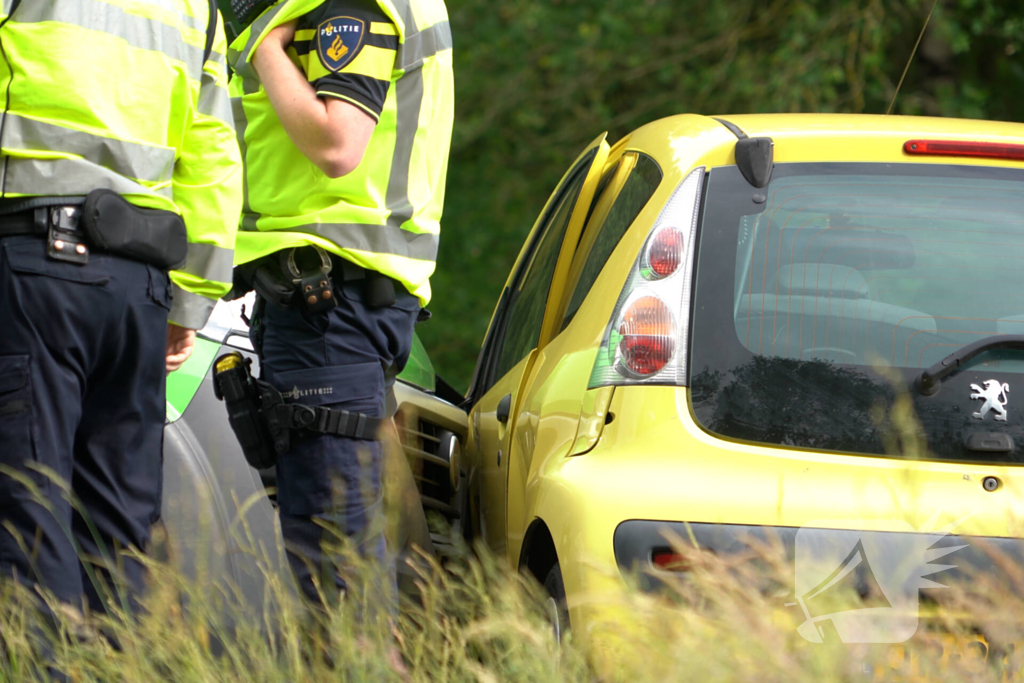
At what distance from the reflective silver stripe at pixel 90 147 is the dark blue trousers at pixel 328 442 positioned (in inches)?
18.1

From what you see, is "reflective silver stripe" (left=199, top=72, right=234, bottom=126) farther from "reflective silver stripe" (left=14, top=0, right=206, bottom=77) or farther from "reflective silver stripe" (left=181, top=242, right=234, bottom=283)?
"reflective silver stripe" (left=181, top=242, right=234, bottom=283)

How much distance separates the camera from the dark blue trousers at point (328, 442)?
2676 mm

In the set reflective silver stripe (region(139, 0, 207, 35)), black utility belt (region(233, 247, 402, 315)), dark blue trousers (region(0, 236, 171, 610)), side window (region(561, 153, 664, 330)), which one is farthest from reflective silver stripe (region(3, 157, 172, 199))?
side window (region(561, 153, 664, 330))

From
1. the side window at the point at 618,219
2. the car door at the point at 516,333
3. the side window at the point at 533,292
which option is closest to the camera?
the side window at the point at 618,219

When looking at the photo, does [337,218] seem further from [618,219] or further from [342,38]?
Result: [618,219]

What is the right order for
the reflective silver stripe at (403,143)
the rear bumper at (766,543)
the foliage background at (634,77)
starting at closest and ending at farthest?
1. the rear bumper at (766,543)
2. the reflective silver stripe at (403,143)
3. the foliage background at (634,77)

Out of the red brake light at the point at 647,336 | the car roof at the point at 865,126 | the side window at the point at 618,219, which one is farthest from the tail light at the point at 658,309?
the car roof at the point at 865,126

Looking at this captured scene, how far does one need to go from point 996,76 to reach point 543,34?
12.7ft

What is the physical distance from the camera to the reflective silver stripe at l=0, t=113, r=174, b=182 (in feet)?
7.50

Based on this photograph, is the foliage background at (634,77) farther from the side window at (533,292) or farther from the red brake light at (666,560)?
the red brake light at (666,560)

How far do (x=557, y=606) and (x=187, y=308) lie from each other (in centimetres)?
107

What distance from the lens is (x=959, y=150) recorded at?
245cm

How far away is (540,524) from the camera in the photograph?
99.3 inches

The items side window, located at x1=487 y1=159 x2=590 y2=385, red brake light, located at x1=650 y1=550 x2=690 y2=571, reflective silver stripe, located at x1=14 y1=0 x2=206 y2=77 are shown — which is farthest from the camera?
side window, located at x1=487 y1=159 x2=590 y2=385
